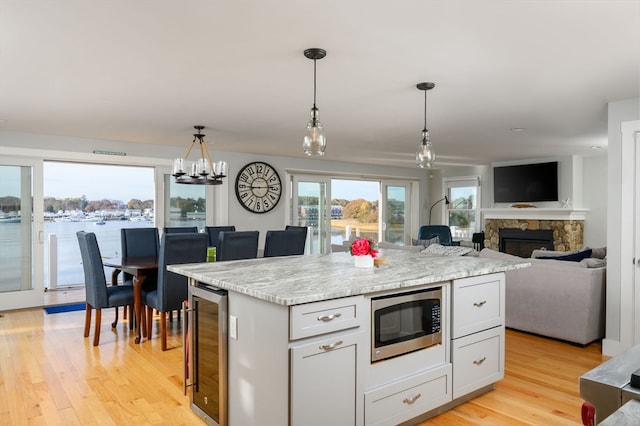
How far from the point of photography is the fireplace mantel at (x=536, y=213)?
7655mm

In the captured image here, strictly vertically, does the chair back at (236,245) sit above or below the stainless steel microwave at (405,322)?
above

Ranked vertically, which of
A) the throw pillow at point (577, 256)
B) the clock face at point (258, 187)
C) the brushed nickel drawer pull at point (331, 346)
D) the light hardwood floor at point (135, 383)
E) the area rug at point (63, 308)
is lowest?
the area rug at point (63, 308)

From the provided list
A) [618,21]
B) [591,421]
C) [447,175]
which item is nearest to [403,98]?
[618,21]

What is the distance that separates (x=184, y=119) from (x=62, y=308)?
301cm

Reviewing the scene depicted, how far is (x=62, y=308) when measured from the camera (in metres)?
5.54

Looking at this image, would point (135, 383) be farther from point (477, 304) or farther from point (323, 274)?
point (477, 304)

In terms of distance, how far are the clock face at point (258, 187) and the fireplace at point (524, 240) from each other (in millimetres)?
4482

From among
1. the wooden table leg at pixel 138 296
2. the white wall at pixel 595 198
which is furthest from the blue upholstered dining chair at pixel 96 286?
the white wall at pixel 595 198

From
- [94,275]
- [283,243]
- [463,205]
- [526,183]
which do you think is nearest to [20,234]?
[94,275]

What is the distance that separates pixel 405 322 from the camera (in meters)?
2.52

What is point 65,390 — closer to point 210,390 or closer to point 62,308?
point 210,390

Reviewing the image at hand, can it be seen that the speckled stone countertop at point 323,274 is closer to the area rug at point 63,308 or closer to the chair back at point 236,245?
the chair back at point 236,245

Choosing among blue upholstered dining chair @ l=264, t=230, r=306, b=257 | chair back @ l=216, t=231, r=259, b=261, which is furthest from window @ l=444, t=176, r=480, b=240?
chair back @ l=216, t=231, r=259, b=261

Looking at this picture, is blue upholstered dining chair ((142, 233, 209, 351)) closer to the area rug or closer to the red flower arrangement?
the red flower arrangement
